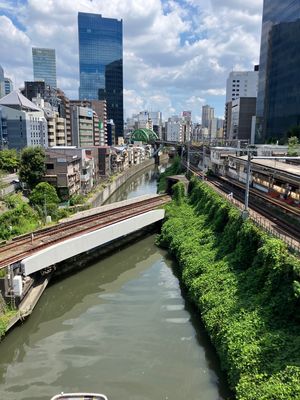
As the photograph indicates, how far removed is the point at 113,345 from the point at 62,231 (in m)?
13.0

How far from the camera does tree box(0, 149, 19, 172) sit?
174 ft

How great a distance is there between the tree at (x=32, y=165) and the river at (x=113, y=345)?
67.0ft

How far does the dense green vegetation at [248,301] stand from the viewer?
12.1 meters

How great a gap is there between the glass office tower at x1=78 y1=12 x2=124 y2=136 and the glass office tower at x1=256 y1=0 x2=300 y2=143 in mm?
109316

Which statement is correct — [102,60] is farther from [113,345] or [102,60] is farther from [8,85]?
[113,345]

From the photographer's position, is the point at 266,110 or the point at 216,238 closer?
the point at 216,238

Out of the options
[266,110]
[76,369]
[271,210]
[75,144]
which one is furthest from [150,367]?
[75,144]

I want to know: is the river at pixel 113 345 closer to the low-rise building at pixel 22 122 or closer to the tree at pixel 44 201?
the tree at pixel 44 201

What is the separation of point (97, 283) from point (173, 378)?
1093 centimetres

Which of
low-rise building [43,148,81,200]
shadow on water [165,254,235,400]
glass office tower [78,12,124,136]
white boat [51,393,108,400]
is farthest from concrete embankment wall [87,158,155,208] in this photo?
glass office tower [78,12,124,136]

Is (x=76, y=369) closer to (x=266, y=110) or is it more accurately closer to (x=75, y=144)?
(x=266, y=110)

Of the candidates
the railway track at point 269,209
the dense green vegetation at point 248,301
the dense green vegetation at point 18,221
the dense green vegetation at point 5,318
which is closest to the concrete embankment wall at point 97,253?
the dense green vegetation at point 18,221

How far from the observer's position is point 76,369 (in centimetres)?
1477

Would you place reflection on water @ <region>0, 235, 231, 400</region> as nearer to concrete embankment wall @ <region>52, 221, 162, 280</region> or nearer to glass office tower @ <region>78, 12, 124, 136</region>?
concrete embankment wall @ <region>52, 221, 162, 280</region>
